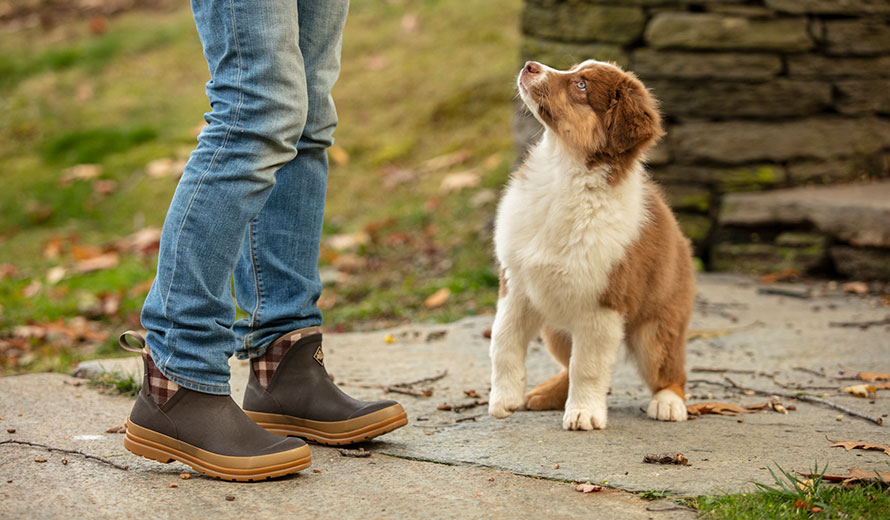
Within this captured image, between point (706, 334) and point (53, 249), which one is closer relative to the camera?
point (706, 334)

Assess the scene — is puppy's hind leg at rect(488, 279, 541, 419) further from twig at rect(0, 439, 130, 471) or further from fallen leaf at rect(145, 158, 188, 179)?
fallen leaf at rect(145, 158, 188, 179)

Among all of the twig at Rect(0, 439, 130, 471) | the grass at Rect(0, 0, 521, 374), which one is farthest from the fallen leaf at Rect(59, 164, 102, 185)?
the twig at Rect(0, 439, 130, 471)

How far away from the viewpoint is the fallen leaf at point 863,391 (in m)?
3.41

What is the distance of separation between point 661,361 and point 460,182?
403cm

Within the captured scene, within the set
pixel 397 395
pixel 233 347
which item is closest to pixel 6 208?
pixel 397 395

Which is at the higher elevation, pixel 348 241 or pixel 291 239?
pixel 291 239

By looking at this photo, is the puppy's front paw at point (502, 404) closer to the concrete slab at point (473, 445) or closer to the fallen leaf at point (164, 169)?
the concrete slab at point (473, 445)

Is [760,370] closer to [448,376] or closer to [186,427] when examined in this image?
[448,376]

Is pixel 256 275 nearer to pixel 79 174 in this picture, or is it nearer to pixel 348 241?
pixel 348 241

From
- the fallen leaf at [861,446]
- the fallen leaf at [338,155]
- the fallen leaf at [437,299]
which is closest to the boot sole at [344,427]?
the fallen leaf at [861,446]

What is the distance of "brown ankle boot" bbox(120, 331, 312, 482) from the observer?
2322mm

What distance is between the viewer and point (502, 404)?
10.4ft

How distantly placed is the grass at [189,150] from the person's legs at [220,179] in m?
1.99

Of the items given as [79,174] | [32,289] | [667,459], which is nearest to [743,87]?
[667,459]
